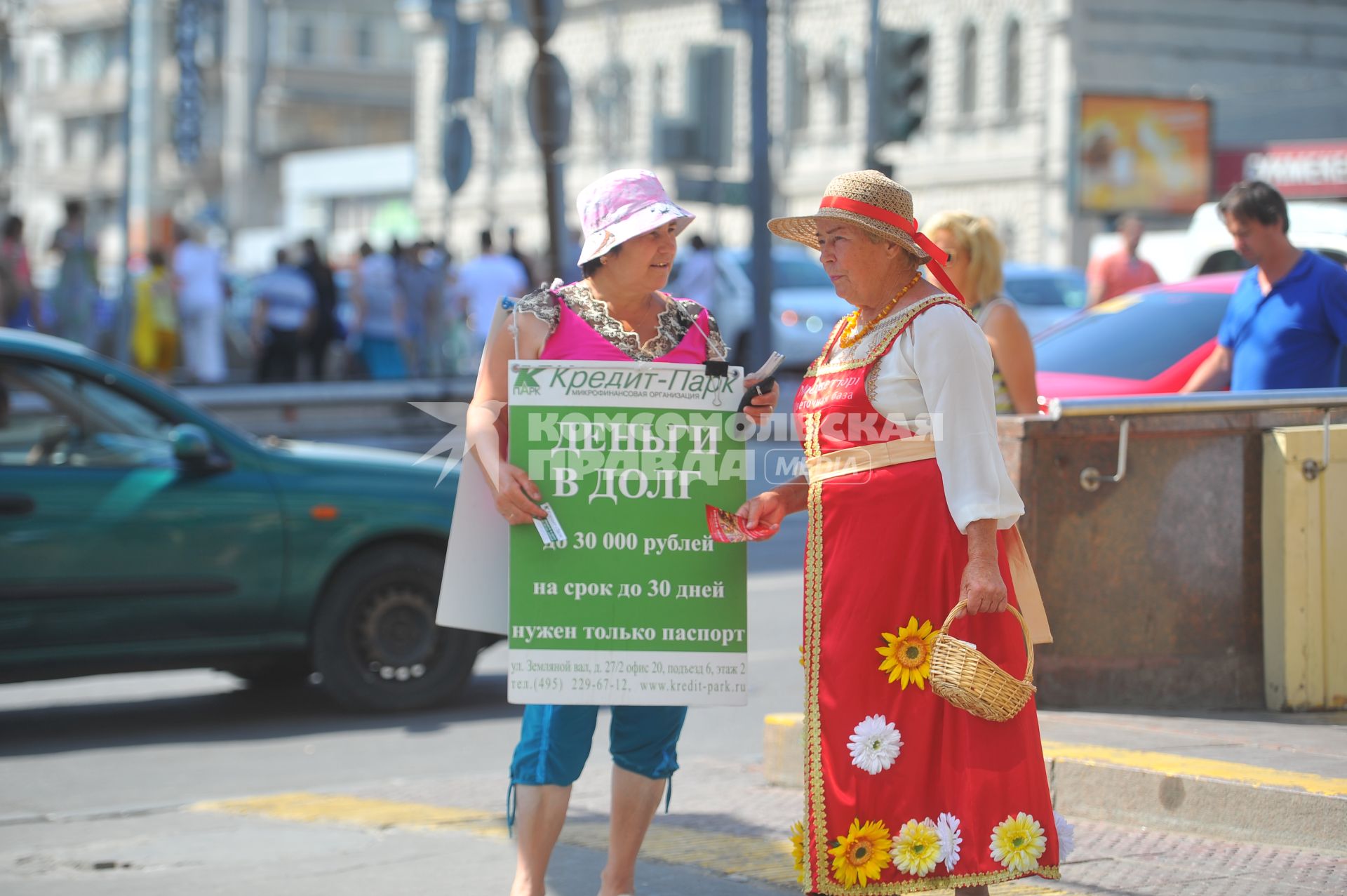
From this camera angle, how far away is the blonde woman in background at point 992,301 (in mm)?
6629

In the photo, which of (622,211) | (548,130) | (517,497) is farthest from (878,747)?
(548,130)

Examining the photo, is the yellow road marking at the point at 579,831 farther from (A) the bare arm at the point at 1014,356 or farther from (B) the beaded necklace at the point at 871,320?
(A) the bare arm at the point at 1014,356

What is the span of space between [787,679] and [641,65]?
2313 inches

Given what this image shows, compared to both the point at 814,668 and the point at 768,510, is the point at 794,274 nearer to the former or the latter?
the point at 768,510

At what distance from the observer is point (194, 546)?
7.82 m

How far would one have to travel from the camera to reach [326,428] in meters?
17.8

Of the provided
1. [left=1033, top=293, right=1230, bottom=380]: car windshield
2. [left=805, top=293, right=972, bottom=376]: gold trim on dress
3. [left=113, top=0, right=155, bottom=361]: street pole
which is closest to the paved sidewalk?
[left=805, top=293, right=972, bottom=376]: gold trim on dress

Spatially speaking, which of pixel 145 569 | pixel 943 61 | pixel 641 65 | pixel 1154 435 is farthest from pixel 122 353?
pixel 641 65

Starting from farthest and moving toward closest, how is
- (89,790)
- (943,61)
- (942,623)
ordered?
(943,61) < (89,790) < (942,623)

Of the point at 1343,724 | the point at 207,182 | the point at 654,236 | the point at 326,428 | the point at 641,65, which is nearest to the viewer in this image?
the point at 654,236

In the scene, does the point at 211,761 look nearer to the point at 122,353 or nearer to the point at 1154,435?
the point at 1154,435

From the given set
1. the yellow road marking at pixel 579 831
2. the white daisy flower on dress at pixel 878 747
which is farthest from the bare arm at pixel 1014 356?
the white daisy flower on dress at pixel 878 747

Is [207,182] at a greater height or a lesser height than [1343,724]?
greater

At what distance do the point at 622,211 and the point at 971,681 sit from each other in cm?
140
